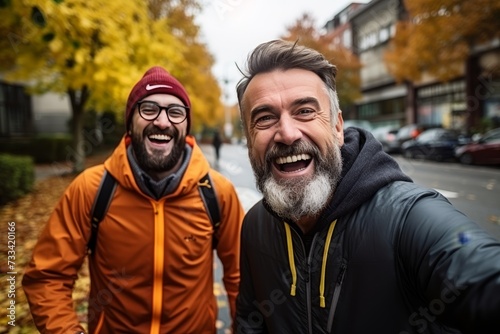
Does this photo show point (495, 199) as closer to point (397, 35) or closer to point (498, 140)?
point (498, 140)

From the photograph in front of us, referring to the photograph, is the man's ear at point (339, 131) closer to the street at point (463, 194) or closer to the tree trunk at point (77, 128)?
the street at point (463, 194)

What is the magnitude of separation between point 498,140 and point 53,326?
15.6 m

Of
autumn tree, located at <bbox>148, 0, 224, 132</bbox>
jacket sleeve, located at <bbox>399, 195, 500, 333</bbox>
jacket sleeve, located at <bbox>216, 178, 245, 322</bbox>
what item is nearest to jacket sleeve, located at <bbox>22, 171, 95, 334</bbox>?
jacket sleeve, located at <bbox>216, 178, 245, 322</bbox>

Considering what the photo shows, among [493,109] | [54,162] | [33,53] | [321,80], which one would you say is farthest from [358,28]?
[321,80]

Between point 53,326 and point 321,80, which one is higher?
point 321,80

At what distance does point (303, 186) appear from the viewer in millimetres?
1450

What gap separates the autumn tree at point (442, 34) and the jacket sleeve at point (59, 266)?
51.8ft

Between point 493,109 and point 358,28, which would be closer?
point 493,109

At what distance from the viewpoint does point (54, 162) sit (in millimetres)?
18297

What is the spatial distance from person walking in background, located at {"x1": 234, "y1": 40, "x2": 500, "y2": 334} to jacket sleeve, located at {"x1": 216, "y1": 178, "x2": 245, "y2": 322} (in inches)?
15.9

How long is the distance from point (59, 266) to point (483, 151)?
1535 centimetres

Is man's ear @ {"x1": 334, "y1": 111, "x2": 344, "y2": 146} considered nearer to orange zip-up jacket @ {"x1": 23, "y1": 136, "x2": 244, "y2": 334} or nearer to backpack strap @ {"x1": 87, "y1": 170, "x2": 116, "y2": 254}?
orange zip-up jacket @ {"x1": 23, "y1": 136, "x2": 244, "y2": 334}

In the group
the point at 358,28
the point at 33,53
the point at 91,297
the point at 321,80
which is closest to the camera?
the point at 321,80

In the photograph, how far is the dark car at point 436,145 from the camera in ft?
52.5
